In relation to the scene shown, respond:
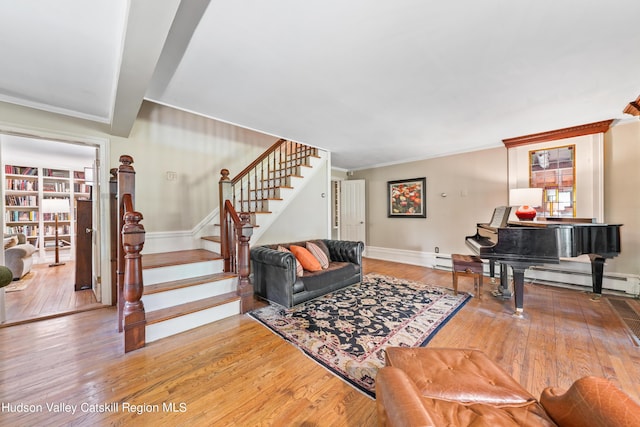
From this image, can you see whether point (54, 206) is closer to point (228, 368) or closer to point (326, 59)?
point (228, 368)

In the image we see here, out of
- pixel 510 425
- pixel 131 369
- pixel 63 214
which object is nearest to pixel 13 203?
pixel 63 214

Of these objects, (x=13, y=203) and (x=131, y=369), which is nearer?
(x=131, y=369)

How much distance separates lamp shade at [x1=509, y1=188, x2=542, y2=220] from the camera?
3.46 metres

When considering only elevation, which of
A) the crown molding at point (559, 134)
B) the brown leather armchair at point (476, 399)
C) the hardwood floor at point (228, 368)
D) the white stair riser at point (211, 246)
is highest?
the crown molding at point (559, 134)

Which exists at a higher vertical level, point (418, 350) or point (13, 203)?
point (13, 203)

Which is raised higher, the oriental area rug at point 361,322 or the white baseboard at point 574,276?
the white baseboard at point 574,276

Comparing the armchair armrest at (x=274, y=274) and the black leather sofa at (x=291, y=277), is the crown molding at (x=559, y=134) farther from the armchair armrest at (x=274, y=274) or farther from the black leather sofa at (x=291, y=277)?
the armchair armrest at (x=274, y=274)

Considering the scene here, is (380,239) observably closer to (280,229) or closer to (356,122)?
(280,229)

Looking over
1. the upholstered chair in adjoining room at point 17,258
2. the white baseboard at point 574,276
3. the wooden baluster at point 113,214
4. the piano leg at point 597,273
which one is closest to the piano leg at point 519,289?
the piano leg at point 597,273

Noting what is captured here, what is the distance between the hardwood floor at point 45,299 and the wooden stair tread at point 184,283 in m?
1.15

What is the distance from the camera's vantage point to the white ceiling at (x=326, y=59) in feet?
4.83

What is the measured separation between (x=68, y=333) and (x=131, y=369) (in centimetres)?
114

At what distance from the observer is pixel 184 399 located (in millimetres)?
1564

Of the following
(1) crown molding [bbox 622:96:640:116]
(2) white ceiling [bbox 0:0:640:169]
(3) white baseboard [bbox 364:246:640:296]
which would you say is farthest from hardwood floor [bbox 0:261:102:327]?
(1) crown molding [bbox 622:96:640:116]
